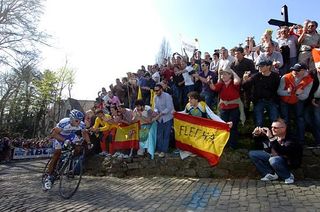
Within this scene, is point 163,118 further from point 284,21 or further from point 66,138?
point 284,21

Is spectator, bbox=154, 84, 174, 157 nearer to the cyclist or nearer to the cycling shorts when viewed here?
the cyclist

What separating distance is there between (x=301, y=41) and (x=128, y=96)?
7141mm

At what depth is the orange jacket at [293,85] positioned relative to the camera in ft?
29.7

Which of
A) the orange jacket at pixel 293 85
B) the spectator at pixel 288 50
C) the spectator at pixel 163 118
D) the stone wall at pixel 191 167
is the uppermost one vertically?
the spectator at pixel 288 50

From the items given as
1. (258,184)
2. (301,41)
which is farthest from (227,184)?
(301,41)

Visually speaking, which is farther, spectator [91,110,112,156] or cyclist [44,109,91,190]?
spectator [91,110,112,156]

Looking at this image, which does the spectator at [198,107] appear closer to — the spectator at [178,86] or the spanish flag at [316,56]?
the spectator at [178,86]

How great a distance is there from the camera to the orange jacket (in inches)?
357

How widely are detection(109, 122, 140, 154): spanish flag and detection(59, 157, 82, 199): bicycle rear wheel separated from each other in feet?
9.15

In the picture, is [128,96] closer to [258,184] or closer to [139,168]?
[139,168]

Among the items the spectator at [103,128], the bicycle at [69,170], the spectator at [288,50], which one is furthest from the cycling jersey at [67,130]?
the spectator at [288,50]

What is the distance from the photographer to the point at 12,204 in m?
8.30

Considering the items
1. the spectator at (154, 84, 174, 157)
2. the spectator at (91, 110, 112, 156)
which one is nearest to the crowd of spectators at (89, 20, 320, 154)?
A: the spectator at (91, 110, 112, 156)

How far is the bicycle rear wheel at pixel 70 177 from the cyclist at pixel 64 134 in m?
0.50
